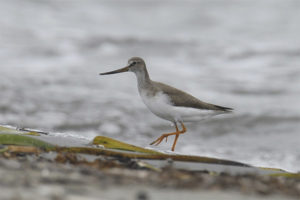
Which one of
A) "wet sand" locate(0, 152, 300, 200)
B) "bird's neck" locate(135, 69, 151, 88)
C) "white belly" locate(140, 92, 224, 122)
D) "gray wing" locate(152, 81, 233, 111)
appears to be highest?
"bird's neck" locate(135, 69, 151, 88)

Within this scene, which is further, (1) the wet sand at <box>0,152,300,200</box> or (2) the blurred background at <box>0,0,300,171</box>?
(2) the blurred background at <box>0,0,300,171</box>

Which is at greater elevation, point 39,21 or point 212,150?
point 39,21

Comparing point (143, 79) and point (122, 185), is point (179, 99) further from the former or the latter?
point (122, 185)

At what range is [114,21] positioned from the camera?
18625 mm

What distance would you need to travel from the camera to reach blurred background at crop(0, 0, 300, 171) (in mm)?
8945

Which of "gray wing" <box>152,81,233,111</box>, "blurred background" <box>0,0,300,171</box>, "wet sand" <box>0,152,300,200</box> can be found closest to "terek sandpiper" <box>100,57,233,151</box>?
"gray wing" <box>152,81,233,111</box>

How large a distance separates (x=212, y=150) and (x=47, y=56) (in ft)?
23.7

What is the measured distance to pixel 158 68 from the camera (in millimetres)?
13484

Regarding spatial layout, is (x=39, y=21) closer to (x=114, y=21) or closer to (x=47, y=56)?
(x=114, y=21)

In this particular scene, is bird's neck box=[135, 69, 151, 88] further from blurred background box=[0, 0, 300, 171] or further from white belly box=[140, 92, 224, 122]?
blurred background box=[0, 0, 300, 171]

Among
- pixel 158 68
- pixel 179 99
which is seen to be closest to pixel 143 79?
pixel 179 99

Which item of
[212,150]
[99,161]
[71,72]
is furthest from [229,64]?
[99,161]

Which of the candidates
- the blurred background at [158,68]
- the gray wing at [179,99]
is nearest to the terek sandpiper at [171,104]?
the gray wing at [179,99]

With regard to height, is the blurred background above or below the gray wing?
above
